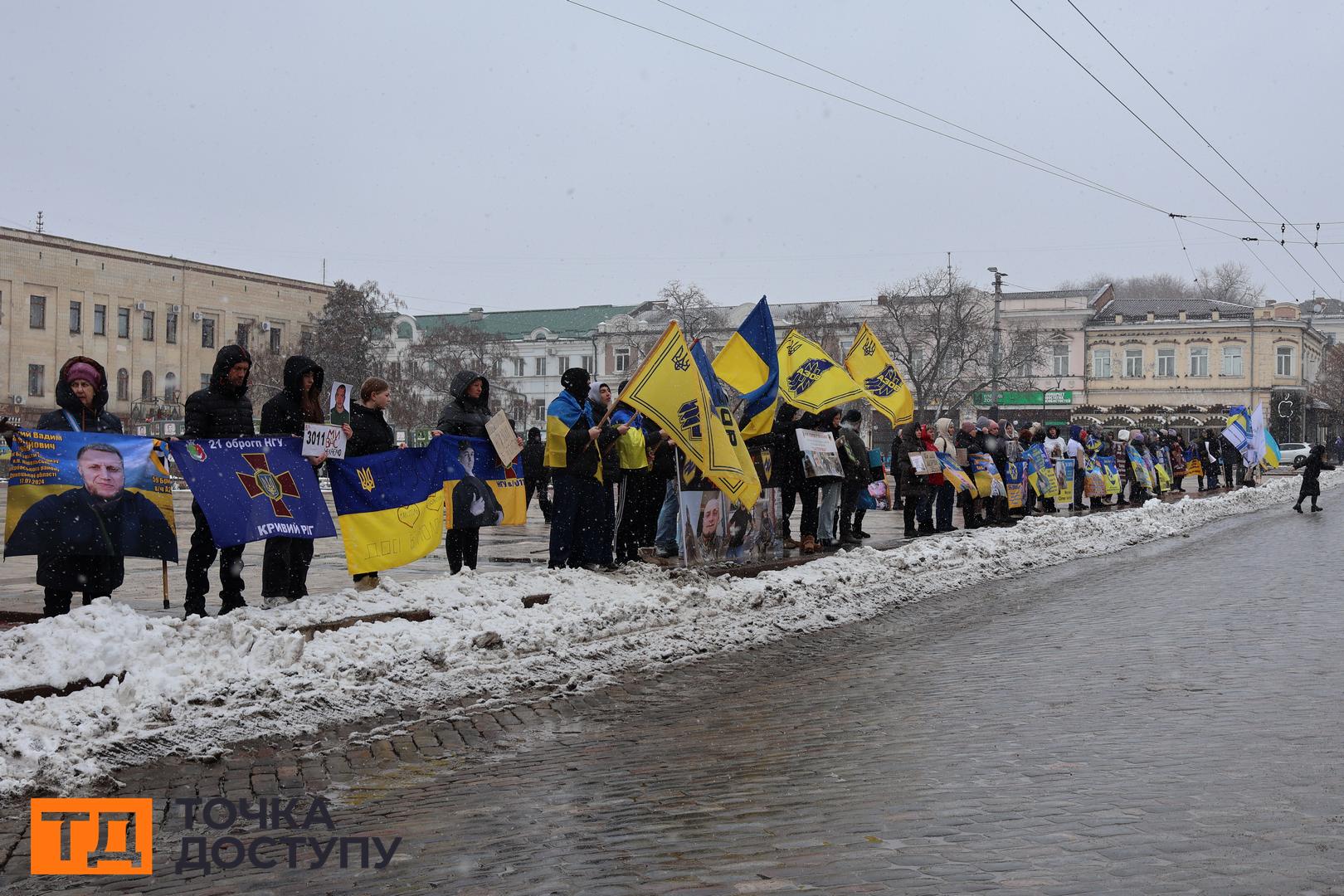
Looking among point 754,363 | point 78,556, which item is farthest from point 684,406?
point 78,556

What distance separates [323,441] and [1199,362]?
7604 centimetres

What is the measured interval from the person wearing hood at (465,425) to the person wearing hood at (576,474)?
602mm

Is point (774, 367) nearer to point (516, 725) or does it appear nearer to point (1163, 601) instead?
point (1163, 601)

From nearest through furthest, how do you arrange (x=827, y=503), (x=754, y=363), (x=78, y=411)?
(x=78, y=411), (x=754, y=363), (x=827, y=503)

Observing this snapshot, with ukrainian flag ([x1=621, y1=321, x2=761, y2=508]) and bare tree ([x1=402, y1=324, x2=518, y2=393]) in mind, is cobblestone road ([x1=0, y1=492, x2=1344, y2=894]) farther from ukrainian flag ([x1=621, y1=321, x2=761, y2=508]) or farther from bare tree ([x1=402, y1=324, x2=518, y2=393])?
bare tree ([x1=402, y1=324, x2=518, y2=393])

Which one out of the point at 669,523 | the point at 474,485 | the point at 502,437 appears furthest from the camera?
the point at 669,523

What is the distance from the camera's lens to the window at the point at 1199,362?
7738cm

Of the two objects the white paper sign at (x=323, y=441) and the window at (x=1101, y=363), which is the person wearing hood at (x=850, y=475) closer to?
the white paper sign at (x=323, y=441)

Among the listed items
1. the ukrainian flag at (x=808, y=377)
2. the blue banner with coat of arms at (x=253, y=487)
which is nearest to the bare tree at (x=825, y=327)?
the ukrainian flag at (x=808, y=377)

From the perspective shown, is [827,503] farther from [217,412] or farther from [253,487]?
[217,412]

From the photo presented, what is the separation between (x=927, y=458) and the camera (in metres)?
18.0

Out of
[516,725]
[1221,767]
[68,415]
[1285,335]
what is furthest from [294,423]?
[1285,335]

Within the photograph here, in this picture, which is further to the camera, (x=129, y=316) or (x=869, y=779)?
(x=129, y=316)

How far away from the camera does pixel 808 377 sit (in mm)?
14867
